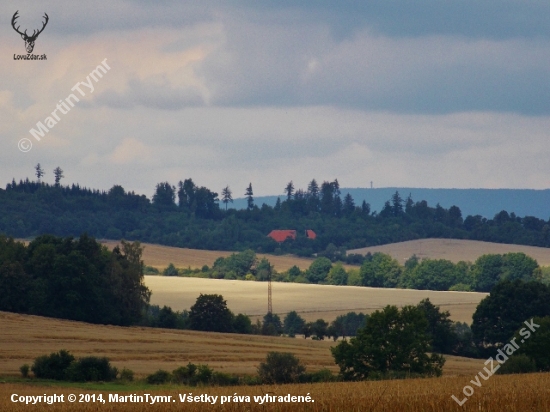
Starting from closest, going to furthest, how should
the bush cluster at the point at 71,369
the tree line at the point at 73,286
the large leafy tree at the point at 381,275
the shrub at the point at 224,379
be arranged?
1. the shrub at the point at 224,379
2. the bush cluster at the point at 71,369
3. the tree line at the point at 73,286
4. the large leafy tree at the point at 381,275

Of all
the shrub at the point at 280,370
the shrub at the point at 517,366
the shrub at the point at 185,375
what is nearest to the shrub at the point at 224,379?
the shrub at the point at 185,375

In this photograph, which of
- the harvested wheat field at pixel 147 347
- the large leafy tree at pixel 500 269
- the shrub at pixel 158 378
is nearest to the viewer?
the shrub at pixel 158 378

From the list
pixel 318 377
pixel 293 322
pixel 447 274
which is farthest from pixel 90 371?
pixel 447 274

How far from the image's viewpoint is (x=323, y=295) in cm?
16225

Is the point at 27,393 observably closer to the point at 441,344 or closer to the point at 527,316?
the point at 441,344

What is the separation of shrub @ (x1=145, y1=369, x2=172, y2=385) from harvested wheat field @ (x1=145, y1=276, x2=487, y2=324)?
238ft

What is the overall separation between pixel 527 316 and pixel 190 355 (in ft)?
130

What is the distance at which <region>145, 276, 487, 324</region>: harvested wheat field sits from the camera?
139125mm

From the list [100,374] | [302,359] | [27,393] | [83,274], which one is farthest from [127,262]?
[27,393]

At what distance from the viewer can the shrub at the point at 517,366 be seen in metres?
59.1

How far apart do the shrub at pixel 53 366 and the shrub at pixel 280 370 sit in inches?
464

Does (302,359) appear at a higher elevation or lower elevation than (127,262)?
lower

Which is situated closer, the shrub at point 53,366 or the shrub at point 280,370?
the shrub at point 280,370

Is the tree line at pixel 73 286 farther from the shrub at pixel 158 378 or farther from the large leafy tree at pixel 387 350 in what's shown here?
the large leafy tree at pixel 387 350
